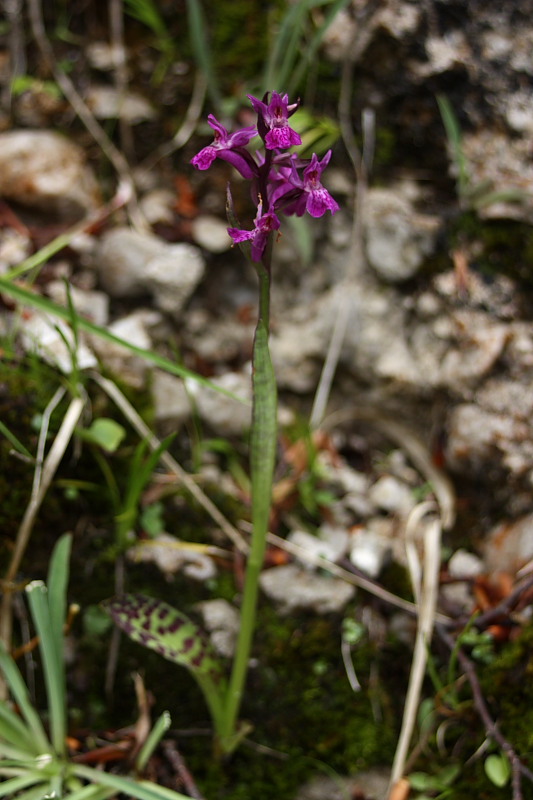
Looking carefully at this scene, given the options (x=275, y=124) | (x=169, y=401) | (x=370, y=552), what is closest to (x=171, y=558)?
(x=169, y=401)

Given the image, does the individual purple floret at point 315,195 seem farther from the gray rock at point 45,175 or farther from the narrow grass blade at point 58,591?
the gray rock at point 45,175

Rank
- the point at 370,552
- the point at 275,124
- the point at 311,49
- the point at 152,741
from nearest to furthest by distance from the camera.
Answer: the point at 275,124 < the point at 152,741 < the point at 370,552 < the point at 311,49

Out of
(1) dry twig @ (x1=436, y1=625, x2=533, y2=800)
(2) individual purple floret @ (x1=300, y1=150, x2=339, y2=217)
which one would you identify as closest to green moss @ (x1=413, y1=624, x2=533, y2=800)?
(1) dry twig @ (x1=436, y1=625, x2=533, y2=800)

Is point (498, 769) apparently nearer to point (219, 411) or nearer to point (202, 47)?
point (219, 411)

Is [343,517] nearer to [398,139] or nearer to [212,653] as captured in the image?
[212,653]

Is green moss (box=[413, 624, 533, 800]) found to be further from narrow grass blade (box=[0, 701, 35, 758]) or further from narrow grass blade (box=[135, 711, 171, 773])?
narrow grass blade (box=[0, 701, 35, 758])

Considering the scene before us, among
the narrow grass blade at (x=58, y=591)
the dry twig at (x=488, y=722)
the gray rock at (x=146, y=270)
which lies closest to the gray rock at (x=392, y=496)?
the dry twig at (x=488, y=722)

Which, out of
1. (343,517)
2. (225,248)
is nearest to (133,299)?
(225,248)
